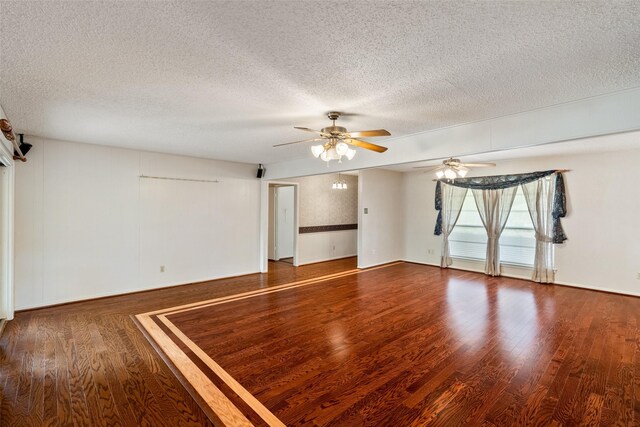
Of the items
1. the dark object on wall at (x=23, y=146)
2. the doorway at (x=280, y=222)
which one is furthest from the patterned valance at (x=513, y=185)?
the dark object on wall at (x=23, y=146)

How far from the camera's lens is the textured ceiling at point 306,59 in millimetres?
1553

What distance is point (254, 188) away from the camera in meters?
6.60

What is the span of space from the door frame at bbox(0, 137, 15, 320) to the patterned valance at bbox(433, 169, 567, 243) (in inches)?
299

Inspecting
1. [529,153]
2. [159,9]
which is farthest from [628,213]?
[159,9]

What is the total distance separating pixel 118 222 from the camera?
4.85 metres

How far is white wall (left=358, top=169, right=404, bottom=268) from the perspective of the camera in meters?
7.07

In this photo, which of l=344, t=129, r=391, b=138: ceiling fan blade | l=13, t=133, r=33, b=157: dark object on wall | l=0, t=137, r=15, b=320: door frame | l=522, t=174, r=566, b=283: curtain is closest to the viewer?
l=344, t=129, r=391, b=138: ceiling fan blade

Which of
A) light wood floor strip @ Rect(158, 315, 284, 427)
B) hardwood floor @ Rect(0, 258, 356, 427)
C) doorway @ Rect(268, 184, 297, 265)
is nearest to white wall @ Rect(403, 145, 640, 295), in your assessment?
doorway @ Rect(268, 184, 297, 265)

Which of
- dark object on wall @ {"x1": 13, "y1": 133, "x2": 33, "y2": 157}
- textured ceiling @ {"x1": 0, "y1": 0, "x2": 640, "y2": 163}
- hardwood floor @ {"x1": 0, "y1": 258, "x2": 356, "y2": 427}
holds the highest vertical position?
textured ceiling @ {"x1": 0, "y1": 0, "x2": 640, "y2": 163}

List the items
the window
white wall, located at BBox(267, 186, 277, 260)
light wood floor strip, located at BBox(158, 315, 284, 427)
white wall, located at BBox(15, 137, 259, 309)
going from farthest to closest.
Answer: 1. white wall, located at BBox(267, 186, 277, 260)
2. the window
3. white wall, located at BBox(15, 137, 259, 309)
4. light wood floor strip, located at BBox(158, 315, 284, 427)

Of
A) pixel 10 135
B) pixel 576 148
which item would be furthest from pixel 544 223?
pixel 10 135

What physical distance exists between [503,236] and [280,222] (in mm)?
5360

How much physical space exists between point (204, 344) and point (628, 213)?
6843mm

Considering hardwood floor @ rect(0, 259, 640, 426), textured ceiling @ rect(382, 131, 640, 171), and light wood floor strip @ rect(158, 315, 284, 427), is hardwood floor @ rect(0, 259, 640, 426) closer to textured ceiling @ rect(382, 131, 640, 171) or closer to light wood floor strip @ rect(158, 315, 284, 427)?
light wood floor strip @ rect(158, 315, 284, 427)
